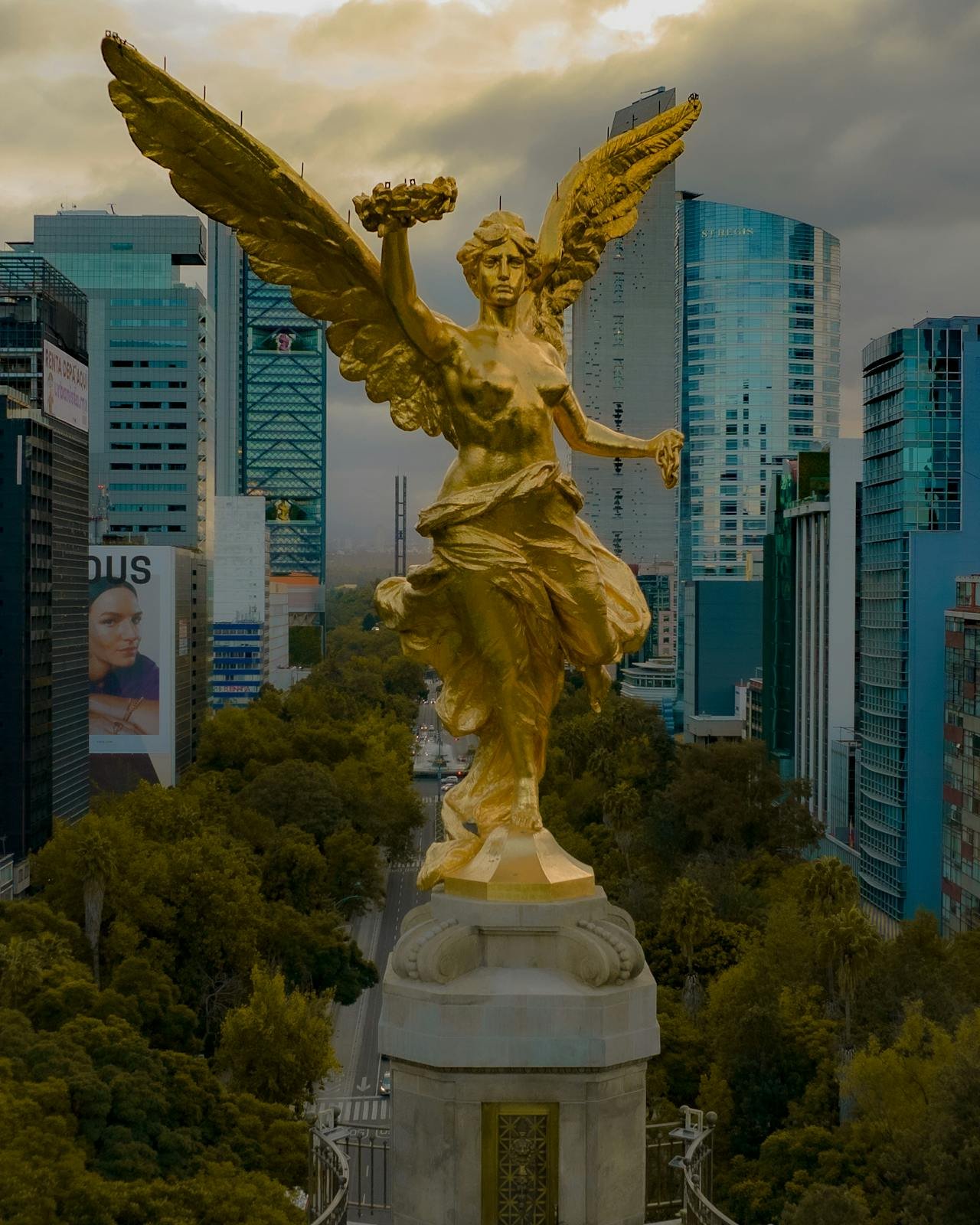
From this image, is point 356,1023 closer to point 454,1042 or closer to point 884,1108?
point 884,1108

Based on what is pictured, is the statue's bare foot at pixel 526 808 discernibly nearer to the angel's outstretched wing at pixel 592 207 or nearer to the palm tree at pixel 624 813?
the angel's outstretched wing at pixel 592 207

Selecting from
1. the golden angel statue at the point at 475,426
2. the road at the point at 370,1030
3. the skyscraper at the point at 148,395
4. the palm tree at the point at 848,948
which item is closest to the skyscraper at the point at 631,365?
the skyscraper at the point at 148,395

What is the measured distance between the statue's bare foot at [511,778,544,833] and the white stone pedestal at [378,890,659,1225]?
1.36 meters

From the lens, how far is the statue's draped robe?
13570 mm

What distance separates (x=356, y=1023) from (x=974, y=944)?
66.8 feet

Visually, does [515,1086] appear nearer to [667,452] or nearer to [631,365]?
[667,452]

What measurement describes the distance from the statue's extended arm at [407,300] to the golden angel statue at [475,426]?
0.02 m

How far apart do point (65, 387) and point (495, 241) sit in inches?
2268

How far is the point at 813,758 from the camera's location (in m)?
81.9

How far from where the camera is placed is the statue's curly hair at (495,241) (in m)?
14.0

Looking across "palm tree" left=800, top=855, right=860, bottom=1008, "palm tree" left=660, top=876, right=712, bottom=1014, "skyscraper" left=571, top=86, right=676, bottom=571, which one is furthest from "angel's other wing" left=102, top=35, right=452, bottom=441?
"skyscraper" left=571, top=86, right=676, bottom=571

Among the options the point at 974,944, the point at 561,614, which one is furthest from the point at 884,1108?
the point at 561,614

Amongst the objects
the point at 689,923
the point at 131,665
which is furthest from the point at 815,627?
the point at 689,923

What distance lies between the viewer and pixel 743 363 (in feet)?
493
